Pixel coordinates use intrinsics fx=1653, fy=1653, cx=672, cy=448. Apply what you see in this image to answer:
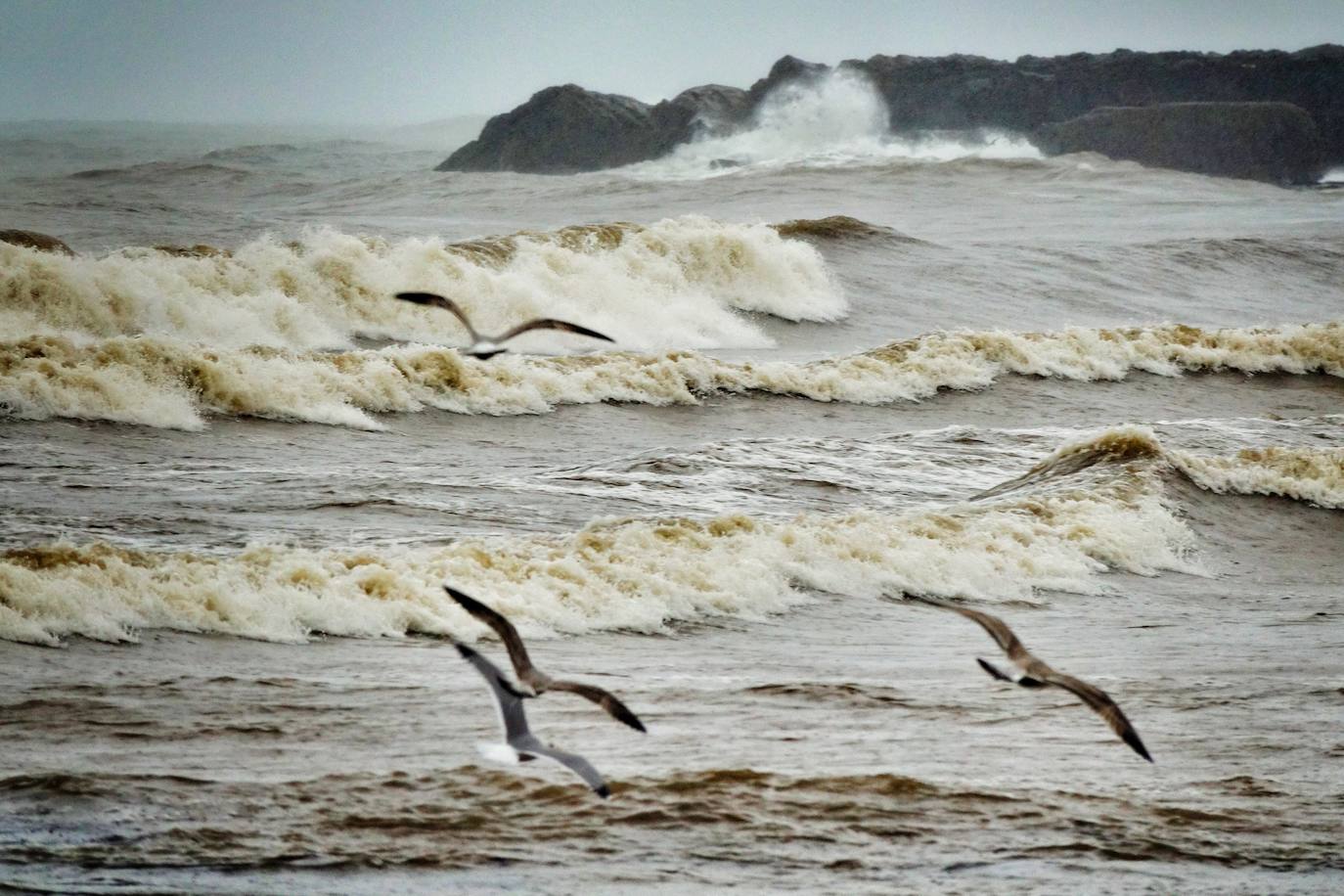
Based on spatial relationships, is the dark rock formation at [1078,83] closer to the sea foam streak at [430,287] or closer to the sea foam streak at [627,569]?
the sea foam streak at [430,287]

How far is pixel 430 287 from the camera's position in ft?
73.9

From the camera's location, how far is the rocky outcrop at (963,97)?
62688mm

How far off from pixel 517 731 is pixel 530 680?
20cm

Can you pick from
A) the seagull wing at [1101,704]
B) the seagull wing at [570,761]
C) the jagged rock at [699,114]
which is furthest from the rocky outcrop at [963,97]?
the seagull wing at [570,761]

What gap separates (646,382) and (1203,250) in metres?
21.3

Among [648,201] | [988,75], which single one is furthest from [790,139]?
[648,201]

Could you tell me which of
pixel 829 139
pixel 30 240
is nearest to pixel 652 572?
pixel 30 240

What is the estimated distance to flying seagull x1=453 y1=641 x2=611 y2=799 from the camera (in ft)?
13.9

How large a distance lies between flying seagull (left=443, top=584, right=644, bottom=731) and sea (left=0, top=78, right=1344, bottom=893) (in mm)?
1043

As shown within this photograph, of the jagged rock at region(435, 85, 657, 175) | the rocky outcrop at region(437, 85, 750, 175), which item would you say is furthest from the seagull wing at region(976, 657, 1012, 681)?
the jagged rock at region(435, 85, 657, 175)

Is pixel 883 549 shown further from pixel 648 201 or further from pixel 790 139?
pixel 790 139

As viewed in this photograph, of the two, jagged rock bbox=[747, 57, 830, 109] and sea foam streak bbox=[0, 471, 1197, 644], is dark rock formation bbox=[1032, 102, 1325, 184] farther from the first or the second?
sea foam streak bbox=[0, 471, 1197, 644]

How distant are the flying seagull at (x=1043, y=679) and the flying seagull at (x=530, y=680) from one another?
1.01m

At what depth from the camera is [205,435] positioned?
47.3 ft
